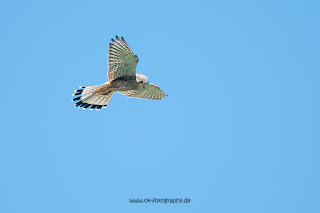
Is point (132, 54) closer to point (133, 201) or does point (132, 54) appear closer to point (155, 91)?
point (155, 91)

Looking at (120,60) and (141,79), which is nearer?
(120,60)

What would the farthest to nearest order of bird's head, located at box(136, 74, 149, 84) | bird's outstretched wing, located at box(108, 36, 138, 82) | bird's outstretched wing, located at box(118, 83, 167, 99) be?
1. bird's outstretched wing, located at box(118, 83, 167, 99)
2. bird's head, located at box(136, 74, 149, 84)
3. bird's outstretched wing, located at box(108, 36, 138, 82)

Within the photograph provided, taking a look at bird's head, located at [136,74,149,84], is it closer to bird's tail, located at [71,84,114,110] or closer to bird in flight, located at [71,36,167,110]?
bird in flight, located at [71,36,167,110]

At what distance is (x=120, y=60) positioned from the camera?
1528 centimetres

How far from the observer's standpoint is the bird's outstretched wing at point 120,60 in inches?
587

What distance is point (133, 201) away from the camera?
17578mm

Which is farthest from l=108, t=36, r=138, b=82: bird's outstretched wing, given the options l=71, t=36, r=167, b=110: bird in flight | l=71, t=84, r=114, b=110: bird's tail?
l=71, t=84, r=114, b=110: bird's tail

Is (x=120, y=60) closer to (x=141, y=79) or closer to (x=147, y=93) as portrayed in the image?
(x=141, y=79)

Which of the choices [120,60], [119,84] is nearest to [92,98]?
[119,84]

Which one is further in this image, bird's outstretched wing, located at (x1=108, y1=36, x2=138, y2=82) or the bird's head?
the bird's head

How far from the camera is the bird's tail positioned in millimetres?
16938

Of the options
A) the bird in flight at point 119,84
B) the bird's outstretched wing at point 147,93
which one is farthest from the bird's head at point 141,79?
the bird's outstretched wing at point 147,93

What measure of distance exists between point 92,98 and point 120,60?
2624 millimetres

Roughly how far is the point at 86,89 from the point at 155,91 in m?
2.76
